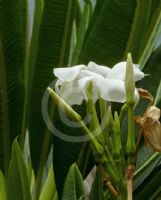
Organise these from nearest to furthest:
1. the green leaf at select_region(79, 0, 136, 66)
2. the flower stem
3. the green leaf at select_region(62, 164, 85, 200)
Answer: the flower stem
the green leaf at select_region(62, 164, 85, 200)
the green leaf at select_region(79, 0, 136, 66)

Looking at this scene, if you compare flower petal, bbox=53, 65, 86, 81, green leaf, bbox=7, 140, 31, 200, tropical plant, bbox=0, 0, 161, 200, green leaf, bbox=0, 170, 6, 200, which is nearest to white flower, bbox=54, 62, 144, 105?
flower petal, bbox=53, 65, 86, 81

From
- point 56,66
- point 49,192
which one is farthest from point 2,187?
point 56,66

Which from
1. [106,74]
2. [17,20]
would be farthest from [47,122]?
[106,74]

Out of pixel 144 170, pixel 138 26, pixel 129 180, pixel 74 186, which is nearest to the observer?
pixel 129 180

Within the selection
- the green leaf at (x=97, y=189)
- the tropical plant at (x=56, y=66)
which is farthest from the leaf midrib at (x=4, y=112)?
the green leaf at (x=97, y=189)

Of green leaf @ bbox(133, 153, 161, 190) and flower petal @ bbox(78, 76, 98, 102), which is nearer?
flower petal @ bbox(78, 76, 98, 102)

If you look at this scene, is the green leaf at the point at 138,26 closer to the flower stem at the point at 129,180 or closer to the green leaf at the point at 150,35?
the green leaf at the point at 150,35

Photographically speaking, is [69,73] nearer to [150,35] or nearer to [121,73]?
[121,73]

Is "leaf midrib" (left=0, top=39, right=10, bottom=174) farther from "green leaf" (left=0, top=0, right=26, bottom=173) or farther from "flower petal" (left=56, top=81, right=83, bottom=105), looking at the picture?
"flower petal" (left=56, top=81, right=83, bottom=105)
